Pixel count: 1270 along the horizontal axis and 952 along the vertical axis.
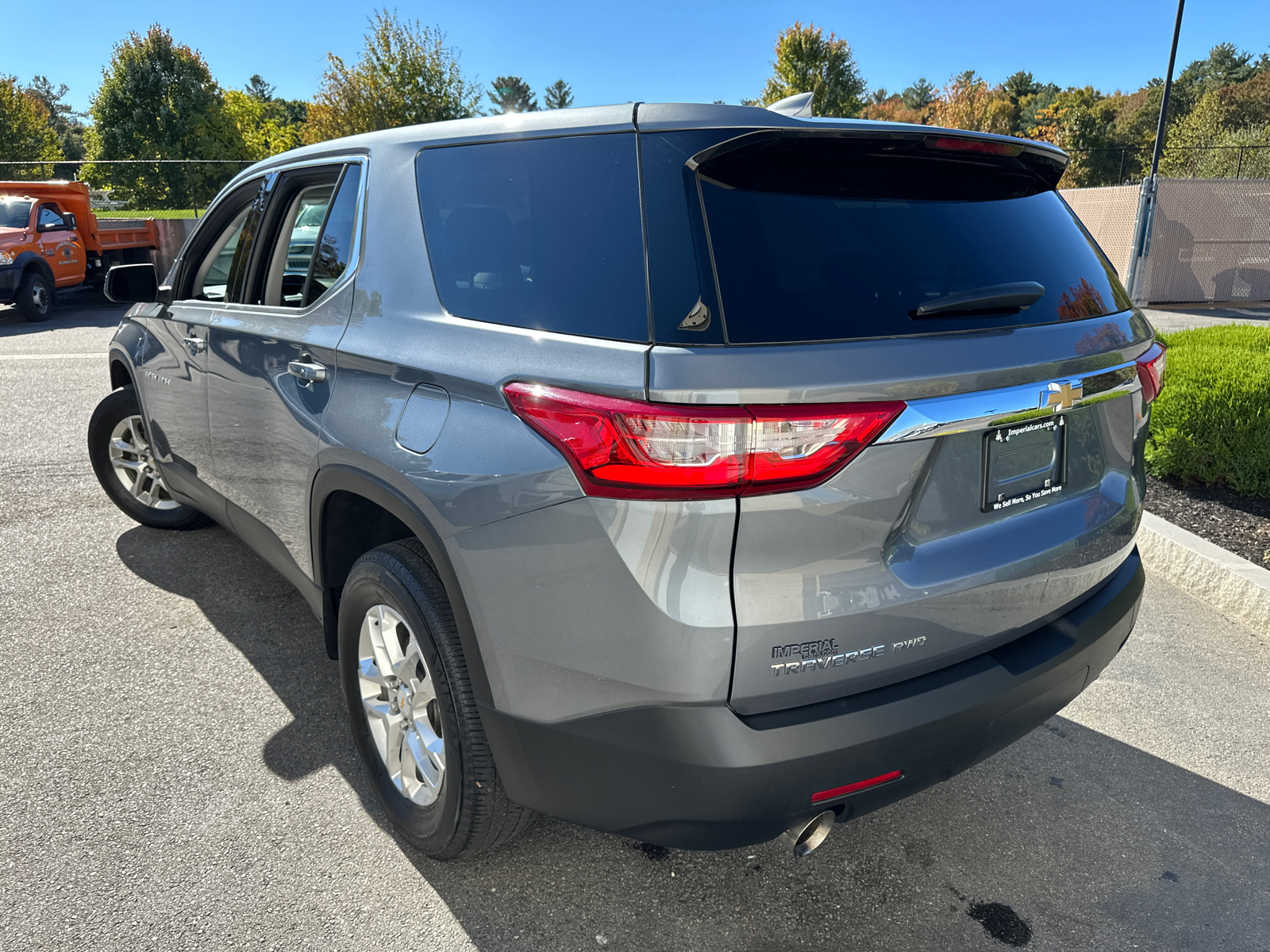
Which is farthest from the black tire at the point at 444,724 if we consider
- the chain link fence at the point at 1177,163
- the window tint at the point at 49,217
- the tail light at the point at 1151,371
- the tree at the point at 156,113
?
the tree at the point at 156,113

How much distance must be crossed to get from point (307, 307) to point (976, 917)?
8.09 feet

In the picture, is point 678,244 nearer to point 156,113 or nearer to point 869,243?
point 869,243

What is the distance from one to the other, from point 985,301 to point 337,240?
5.93 feet

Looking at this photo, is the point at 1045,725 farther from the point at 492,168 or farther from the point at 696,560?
the point at 492,168

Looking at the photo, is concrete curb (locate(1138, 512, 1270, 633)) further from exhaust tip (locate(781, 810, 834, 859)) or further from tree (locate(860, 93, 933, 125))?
tree (locate(860, 93, 933, 125))

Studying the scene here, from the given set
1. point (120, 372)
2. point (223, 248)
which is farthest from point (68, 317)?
point (223, 248)

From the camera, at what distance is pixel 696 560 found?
1621 millimetres

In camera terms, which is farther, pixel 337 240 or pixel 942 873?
pixel 337 240

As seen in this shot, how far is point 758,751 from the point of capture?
5.55 ft

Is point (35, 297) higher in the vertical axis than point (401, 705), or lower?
higher

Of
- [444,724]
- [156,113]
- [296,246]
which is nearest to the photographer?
[444,724]

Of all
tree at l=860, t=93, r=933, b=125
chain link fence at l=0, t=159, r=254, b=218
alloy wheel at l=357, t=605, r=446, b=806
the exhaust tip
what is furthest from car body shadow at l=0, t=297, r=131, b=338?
tree at l=860, t=93, r=933, b=125

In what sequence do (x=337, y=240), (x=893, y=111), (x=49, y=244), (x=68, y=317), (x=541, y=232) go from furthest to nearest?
1. (x=893, y=111)
2. (x=68, y=317)
3. (x=49, y=244)
4. (x=337, y=240)
5. (x=541, y=232)

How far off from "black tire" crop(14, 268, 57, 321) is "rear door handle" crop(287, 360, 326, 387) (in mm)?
13666
